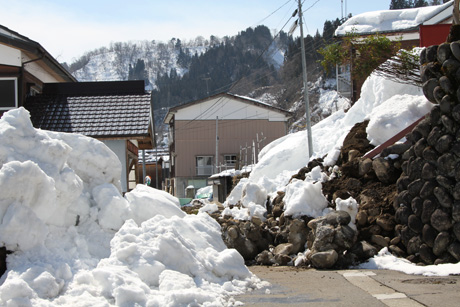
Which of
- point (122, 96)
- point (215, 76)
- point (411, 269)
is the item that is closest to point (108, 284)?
point (411, 269)

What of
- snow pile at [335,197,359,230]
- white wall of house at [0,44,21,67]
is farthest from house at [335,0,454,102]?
white wall of house at [0,44,21,67]

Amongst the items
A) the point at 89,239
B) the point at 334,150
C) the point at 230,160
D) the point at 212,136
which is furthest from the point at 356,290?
the point at 212,136

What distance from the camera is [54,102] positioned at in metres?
15.2

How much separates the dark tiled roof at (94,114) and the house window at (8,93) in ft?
1.39

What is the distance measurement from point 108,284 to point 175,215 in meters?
2.32

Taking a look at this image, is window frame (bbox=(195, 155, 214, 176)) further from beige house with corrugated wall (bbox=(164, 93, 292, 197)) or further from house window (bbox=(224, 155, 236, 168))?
house window (bbox=(224, 155, 236, 168))

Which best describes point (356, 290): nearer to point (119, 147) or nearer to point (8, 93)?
point (119, 147)

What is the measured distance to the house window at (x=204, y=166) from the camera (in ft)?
127

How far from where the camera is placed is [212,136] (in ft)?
127

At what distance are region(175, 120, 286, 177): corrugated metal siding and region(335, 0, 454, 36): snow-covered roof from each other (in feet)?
49.5

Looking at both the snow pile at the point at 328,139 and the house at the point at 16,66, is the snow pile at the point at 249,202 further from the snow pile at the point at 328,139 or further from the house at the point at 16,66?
the house at the point at 16,66

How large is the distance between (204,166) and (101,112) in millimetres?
24512

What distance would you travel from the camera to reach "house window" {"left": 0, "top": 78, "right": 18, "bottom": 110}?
1456 cm

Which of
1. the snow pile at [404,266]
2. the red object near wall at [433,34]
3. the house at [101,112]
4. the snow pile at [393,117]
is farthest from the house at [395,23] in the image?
the snow pile at [404,266]
